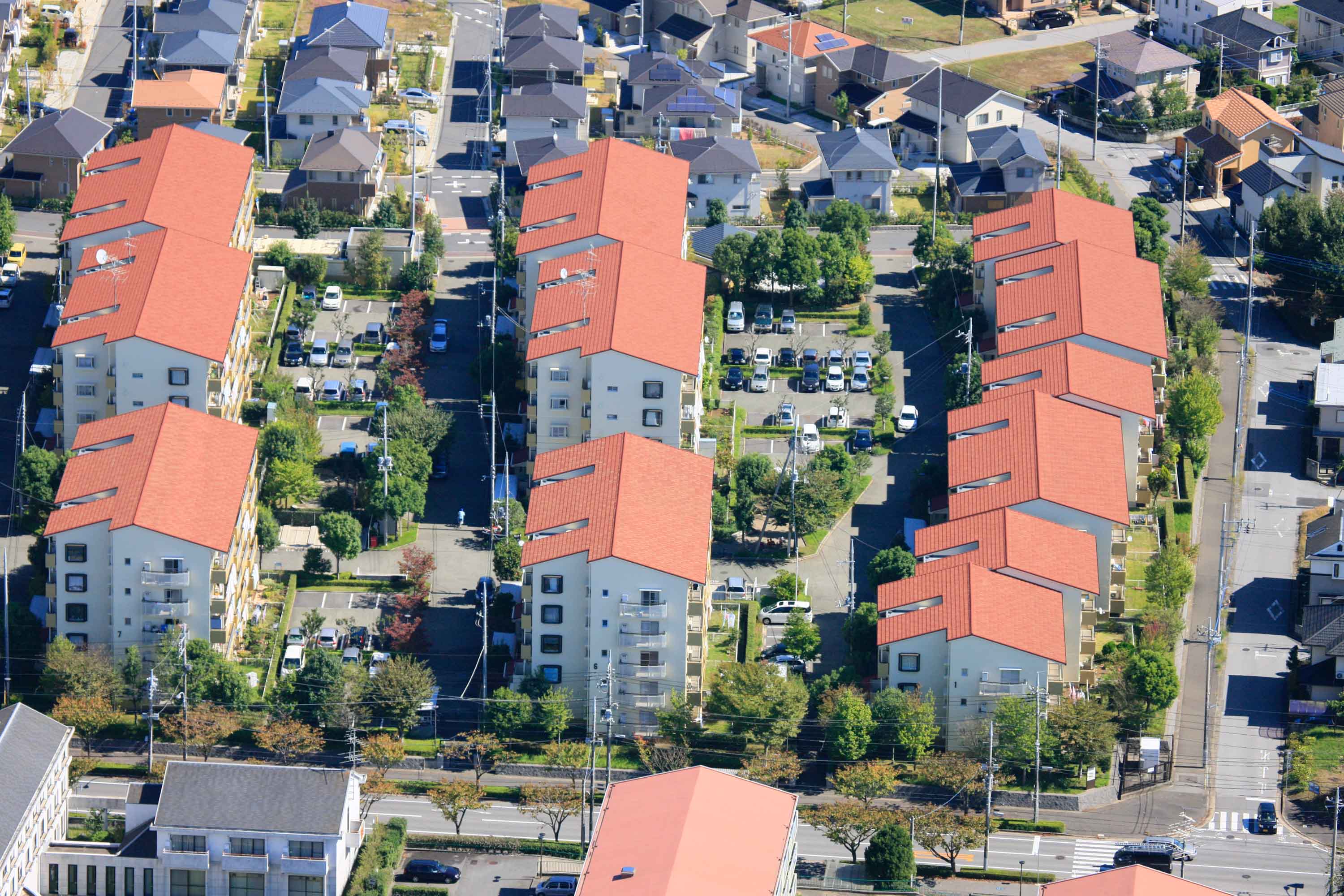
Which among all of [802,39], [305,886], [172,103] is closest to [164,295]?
[305,886]

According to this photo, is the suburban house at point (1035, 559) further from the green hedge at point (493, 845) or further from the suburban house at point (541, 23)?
the suburban house at point (541, 23)

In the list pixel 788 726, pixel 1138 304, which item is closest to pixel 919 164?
pixel 1138 304

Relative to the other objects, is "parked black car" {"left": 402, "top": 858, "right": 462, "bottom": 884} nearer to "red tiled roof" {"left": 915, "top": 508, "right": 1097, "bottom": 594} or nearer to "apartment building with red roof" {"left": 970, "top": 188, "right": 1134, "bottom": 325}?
"red tiled roof" {"left": 915, "top": 508, "right": 1097, "bottom": 594}

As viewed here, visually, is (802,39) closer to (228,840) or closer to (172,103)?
(172,103)

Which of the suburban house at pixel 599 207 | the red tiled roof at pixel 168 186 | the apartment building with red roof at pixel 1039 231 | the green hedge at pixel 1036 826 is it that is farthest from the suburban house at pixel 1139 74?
the green hedge at pixel 1036 826

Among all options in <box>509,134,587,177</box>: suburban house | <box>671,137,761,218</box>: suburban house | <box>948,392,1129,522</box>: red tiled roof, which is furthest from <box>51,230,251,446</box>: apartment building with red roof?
<box>671,137,761,218</box>: suburban house

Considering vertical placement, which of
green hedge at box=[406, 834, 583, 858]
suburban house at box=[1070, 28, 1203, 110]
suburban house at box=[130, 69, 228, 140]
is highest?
suburban house at box=[1070, 28, 1203, 110]
